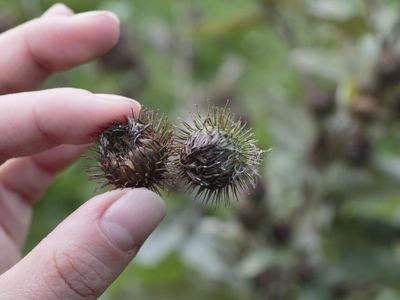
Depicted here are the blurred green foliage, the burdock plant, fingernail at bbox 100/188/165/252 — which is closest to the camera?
fingernail at bbox 100/188/165/252

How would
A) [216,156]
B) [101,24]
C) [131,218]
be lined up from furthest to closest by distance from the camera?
[101,24], [216,156], [131,218]

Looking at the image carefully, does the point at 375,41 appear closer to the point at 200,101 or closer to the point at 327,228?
the point at 327,228

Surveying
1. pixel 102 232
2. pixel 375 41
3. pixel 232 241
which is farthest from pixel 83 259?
pixel 375 41

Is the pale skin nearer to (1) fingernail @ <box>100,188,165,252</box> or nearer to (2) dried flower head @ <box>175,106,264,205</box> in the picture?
(1) fingernail @ <box>100,188,165,252</box>

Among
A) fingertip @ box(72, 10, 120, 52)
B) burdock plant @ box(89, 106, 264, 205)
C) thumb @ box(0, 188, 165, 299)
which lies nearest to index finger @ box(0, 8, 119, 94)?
fingertip @ box(72, 10, 120, 52)

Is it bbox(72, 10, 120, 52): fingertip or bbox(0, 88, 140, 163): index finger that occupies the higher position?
bbox(72, 10, 120, 52): fingertip

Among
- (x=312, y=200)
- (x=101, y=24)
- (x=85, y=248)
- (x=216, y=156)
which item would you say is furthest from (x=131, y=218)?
(x=312, y=200)

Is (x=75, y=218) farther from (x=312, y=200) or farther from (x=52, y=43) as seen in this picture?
(x=312, y=200)

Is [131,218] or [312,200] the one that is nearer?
[131,218]
